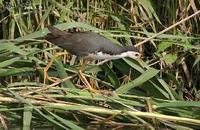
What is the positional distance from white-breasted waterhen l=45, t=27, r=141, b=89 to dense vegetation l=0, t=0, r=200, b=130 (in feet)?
0.40

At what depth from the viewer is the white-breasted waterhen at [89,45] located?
A: 12.4 feet

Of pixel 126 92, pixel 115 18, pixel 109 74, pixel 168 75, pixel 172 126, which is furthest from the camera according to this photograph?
pixel 115 18

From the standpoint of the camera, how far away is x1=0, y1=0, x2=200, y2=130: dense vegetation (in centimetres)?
331

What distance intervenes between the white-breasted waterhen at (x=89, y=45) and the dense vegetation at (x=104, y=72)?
12 cm

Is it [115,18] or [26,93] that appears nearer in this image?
[26,93]

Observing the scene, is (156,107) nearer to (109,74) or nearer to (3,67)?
(109,74)

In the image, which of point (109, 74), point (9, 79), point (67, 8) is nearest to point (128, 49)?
point (109, 74)

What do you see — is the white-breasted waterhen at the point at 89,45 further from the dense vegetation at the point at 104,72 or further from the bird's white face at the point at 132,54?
the dense vegetation at the point at 104,72

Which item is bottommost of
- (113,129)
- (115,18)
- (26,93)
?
(113,129)

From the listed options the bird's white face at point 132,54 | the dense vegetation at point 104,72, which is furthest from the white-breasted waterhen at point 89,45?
the dense vegetation at point 104,72

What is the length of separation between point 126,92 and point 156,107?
342 millimetres

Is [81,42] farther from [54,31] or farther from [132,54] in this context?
[132,54]

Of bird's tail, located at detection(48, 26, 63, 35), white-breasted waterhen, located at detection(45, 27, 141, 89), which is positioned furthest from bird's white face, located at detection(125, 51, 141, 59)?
bird's tail, located at detection(48, 26, 63, 35)

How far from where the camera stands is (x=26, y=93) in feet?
11.2
